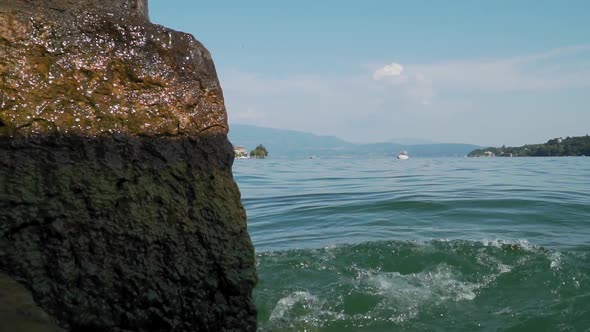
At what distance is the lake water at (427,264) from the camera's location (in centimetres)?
519

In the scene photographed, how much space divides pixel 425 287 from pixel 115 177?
3876 mm

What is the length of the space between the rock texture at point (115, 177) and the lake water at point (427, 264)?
77.5 inches

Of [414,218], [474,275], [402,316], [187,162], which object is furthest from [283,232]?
[187,162]

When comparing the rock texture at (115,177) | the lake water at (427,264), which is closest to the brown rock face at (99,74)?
the rock texture at (115,177)

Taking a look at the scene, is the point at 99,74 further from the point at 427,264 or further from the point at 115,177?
the point at 427,264

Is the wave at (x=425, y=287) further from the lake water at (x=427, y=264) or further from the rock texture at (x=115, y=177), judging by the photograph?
the rock texture at (x=115, y=177)

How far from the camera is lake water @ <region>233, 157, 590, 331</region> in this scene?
5188 millimetres

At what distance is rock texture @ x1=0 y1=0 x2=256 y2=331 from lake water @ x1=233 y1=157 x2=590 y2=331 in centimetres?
197

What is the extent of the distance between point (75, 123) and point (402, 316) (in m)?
3.35

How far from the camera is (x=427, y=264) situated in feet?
21.9

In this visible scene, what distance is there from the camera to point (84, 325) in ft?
9.01

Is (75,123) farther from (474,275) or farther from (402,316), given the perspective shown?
(474,275)

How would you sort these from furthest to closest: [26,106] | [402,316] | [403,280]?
1. [403,280]
2. [402,316]
3. [26,106]

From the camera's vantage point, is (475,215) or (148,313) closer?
(148,313)
